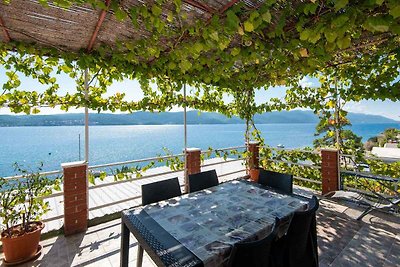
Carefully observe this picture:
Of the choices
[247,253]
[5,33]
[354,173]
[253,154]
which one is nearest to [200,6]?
[247,253]

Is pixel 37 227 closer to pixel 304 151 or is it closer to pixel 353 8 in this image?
pixel 353 8

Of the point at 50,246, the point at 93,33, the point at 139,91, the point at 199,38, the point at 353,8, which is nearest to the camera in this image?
the point at 353,8

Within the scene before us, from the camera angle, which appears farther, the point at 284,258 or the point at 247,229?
the point at 284,258

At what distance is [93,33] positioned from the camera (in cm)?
261

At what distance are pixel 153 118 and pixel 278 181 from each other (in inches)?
1714

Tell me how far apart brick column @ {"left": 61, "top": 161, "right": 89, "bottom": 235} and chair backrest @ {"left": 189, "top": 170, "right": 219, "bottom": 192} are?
1765mm

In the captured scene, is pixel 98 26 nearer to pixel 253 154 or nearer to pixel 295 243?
pixel 295 243

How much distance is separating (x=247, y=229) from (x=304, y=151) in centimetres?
399

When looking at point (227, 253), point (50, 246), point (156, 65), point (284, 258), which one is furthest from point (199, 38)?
point (50, 246)

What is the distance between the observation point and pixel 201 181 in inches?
111

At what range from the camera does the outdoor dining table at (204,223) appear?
4.36 feet

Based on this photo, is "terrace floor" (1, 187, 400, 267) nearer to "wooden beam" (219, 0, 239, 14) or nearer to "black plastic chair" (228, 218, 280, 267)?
"black plastic chair" (228, 218, 280, 267)

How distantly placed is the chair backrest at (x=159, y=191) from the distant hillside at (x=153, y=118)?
189 centimetres

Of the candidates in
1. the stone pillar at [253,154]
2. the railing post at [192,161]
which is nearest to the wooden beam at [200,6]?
the railing post at [192,161]
